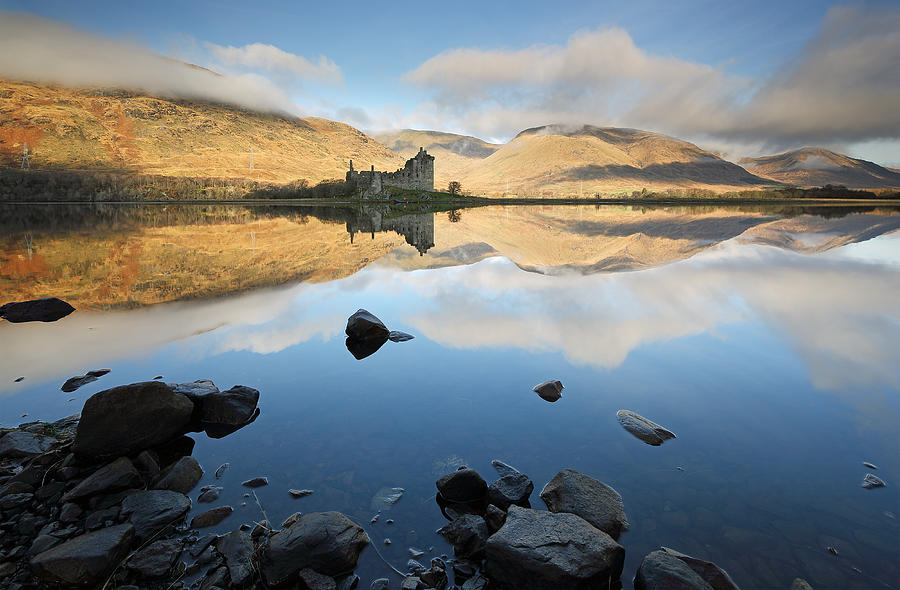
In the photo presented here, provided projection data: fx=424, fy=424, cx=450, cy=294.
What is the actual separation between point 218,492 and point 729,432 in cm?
880

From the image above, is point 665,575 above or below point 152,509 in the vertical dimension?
above

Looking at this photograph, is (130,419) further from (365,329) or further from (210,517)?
(365,329)

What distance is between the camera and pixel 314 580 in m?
4.77

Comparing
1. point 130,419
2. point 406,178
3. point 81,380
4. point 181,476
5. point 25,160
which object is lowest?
point 81,380

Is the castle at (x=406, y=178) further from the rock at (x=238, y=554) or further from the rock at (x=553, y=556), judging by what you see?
the rock at (x=553, y=556)

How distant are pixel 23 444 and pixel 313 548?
6.05 metres

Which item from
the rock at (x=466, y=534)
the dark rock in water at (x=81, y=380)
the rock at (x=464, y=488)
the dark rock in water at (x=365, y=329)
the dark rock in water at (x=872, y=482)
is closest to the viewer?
the rock at (x=466, y=534)

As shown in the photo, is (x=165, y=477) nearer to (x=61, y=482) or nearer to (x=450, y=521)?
(x=61, y=482)

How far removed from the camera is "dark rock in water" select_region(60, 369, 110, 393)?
965 cm

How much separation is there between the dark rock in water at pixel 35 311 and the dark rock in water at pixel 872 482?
21.4 metres

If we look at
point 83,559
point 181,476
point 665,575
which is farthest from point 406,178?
point 665,575

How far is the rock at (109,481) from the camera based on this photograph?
6110 mm

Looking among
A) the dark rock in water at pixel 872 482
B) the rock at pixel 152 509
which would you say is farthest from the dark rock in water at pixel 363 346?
the dark rock in water at pixel 872 482

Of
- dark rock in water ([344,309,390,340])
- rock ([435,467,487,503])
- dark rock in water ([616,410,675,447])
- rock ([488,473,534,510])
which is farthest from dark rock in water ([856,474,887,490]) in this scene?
dark rock in water ([344,309,390,340])
